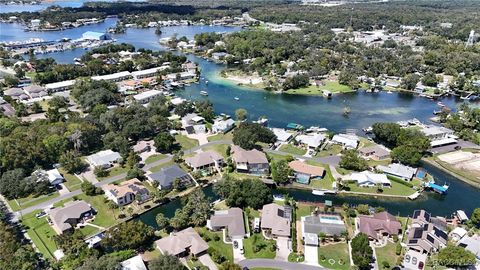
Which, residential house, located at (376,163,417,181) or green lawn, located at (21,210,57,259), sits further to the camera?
residential house, located at (376,163,417,181)

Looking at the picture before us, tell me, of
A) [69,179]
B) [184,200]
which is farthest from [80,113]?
[184,200]

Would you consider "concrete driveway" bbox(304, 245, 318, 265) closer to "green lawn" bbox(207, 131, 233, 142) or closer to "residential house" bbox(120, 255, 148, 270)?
"residential house" bbox(120, 255, 148, 270)

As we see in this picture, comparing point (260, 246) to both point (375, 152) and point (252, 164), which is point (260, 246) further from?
point (375, 152)

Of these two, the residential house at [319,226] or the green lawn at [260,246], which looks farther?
the residential house at [319,226]

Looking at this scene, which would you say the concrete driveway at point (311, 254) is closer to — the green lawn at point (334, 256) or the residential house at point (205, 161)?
the green lawn at point (334, 256)

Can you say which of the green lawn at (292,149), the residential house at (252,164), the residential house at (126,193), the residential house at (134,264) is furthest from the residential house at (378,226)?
the residential house at (126,193)

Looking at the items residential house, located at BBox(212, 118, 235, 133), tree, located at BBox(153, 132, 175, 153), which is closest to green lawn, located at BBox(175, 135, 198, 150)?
tree, located at BBox(153, 132, 175, 153)

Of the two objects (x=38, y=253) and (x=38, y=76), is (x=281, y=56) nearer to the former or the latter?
(x=38, y=76)
